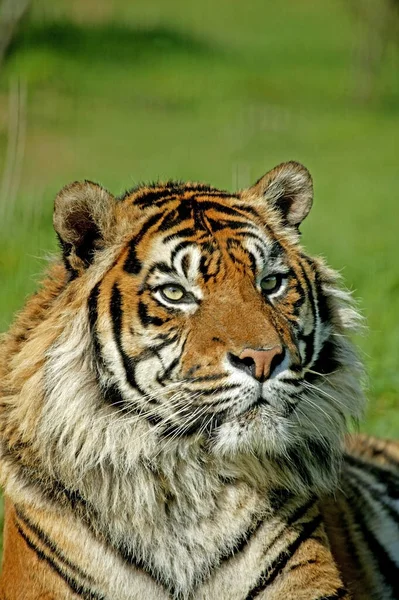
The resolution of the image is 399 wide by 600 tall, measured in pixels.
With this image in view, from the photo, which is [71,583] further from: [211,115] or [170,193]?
[211,115]

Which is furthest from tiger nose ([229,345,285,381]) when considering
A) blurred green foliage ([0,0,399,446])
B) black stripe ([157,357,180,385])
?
blurred green foliage ([0,0,399,446])

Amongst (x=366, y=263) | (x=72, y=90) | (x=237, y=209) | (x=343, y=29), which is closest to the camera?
(x=237, y=209)

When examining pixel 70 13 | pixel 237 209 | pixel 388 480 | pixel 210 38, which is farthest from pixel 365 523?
pixel 210 38

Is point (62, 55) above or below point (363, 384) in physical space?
above

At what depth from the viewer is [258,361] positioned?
272 cm

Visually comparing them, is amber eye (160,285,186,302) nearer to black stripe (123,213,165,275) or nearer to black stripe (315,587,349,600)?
black stripe (123,213,165,275)

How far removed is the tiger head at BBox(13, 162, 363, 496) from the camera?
2.83 m

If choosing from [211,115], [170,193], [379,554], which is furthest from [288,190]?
[211,115]

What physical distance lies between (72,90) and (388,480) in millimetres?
16017

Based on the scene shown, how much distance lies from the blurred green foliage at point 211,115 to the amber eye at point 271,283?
246 cm

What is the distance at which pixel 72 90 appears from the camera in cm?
1911

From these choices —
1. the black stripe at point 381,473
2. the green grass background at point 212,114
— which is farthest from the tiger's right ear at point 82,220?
the green grass background at point 212,114

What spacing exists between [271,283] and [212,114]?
1601 centimetres

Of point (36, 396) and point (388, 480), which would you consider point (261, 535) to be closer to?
point (36, 396)
